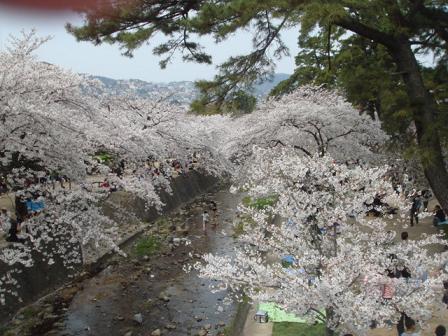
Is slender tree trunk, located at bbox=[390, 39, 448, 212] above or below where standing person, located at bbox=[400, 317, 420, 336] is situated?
above

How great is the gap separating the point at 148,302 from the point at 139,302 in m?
0.26

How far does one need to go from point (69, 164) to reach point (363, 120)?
11502mm

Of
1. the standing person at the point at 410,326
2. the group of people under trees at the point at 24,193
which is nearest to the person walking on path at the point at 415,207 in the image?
the standing person at the point at 410,326

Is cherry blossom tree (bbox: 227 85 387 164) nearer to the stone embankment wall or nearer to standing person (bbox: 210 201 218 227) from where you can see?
standing person (bbox: 210 201 218 227)

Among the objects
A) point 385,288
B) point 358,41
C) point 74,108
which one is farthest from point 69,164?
point 358,41

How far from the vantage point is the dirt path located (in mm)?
10586

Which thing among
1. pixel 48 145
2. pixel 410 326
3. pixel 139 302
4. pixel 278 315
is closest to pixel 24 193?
pixel 48 145

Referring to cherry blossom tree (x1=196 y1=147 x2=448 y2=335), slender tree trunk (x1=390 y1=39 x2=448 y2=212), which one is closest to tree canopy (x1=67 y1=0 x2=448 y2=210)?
slender tree trunk (x1=390 y1=39 x2=448 y2=212)

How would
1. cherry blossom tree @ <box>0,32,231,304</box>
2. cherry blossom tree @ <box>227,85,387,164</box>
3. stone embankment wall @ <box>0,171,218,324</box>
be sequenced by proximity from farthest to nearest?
cherry blossom tree @ <box>227,85,387,164</box> → stone embankment wall @ <box>0,171,218,324</box> → cherry blossom tree @ <box>0,32,231,304</box>

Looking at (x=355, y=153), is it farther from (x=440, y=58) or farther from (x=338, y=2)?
(x=338, y=2)

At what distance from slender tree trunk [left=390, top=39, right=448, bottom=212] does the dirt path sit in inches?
230

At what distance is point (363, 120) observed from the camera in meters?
16.9

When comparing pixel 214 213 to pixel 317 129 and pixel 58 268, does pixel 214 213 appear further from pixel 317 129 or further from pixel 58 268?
pixel 58 268

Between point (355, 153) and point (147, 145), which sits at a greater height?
point (147, 145)
